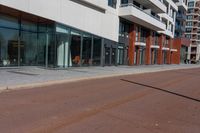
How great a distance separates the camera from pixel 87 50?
2877cm

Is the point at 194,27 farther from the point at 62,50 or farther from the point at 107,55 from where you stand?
the point at 62,50

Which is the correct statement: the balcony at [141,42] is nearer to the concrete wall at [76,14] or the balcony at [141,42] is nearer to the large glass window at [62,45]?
the concrete wall at [76,14]

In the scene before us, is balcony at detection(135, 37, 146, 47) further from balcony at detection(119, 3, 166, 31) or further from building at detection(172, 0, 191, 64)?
building at detection(172, 0, 191, 64)

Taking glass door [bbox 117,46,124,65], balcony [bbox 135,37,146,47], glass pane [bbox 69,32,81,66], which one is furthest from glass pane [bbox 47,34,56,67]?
balcony [bbox 135,37,146,47]

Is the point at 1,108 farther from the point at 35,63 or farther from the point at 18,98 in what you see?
the point at 35,63

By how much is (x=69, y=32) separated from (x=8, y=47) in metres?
6.05

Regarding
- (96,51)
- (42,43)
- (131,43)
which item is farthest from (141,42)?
(42,43)

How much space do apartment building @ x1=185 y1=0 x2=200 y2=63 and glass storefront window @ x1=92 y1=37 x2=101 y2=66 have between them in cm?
9781

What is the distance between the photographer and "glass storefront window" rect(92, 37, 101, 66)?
99.0 ft

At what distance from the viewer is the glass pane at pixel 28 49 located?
896 inches

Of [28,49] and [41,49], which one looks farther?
[41,49]

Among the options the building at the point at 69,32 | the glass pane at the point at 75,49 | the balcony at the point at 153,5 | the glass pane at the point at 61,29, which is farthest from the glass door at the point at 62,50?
the balcony at the point at 153,5

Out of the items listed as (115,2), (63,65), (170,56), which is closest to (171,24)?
(170,56)

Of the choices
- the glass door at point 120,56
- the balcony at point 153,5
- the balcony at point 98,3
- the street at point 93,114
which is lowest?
the street at point 93,114
